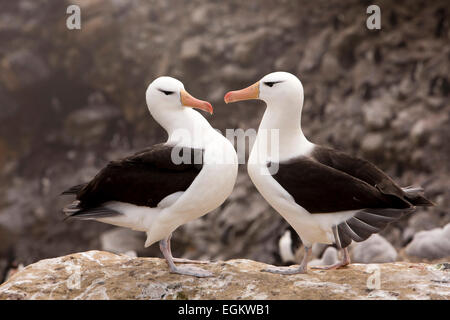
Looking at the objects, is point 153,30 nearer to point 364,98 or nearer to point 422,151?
point 364,98

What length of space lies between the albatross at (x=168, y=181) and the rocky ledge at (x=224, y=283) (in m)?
0.23

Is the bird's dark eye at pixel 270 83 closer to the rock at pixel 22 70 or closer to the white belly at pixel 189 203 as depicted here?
the white belly at pixel 189 203

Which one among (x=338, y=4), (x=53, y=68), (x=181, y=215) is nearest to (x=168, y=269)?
(x=181, y=215)

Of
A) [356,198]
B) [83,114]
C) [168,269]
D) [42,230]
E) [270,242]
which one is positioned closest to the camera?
[356,198]

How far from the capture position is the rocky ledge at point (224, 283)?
486 cm

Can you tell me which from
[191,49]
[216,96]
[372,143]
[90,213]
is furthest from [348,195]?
[191,49]

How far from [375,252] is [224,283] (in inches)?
163

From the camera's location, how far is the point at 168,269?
5.42 metres

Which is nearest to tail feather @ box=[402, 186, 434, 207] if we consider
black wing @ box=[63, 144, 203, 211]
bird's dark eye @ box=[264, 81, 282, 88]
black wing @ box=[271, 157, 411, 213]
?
black wing @ box=[271, 157, 411, 213]

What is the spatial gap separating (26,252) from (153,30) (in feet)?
21.5

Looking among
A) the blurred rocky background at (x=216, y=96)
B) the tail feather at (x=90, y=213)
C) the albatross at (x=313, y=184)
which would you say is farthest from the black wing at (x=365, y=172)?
the blurred rocky background at (x=216, y=96)

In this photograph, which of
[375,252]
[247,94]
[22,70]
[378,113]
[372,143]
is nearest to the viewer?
[247,94]

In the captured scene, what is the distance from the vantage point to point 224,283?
16.7 ft

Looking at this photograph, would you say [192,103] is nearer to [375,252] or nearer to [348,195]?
[348,195]
